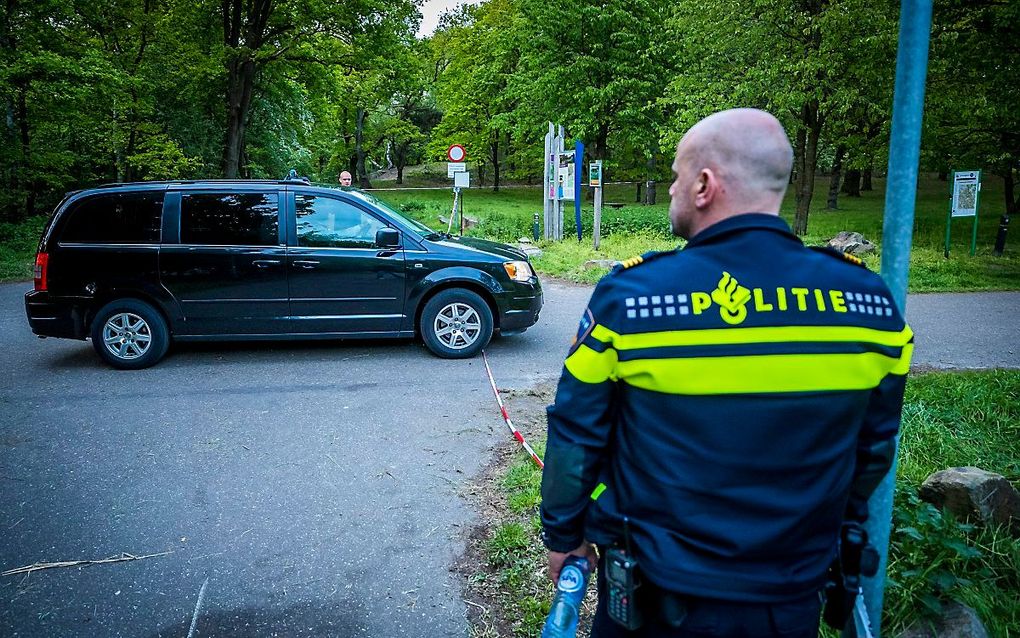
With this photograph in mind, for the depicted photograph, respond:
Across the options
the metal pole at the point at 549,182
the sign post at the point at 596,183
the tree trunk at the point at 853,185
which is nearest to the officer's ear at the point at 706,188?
the sign post at the point at 596,183

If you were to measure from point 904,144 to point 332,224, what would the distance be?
634 cm

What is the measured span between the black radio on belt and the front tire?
614 centimetres

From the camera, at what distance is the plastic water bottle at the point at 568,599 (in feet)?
5.56

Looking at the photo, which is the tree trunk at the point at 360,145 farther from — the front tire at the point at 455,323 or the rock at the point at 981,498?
the rock at the point at 981,498

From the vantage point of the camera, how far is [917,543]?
3.15 meters

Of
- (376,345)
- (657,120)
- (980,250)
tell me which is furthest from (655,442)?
(657,120)

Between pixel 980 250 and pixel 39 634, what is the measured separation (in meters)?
20.0

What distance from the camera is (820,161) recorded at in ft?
143

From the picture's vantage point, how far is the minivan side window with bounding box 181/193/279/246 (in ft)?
24.4

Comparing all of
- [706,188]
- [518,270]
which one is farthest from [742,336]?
[518,270]

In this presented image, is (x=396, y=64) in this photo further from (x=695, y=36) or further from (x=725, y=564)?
(x=725, y=564)

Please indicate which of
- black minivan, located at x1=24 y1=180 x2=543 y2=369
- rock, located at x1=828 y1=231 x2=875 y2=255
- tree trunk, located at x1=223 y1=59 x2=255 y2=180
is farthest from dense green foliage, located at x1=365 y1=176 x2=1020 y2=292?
tree trunk, located at x1=223 y1=59 x2=255 y2=180

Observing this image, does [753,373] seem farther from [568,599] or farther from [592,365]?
[568,599]

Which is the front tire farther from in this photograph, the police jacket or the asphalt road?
the police jacket
